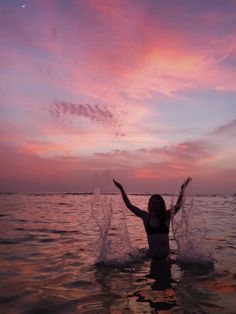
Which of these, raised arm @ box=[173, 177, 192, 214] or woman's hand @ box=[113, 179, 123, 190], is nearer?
raised arm @ box=[173, 177, 192, 214]

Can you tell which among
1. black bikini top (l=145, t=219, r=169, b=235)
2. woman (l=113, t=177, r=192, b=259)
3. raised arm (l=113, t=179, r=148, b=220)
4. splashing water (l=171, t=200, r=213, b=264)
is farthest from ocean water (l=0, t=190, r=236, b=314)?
raised arm (l=113, t=179, r=148, b=220)

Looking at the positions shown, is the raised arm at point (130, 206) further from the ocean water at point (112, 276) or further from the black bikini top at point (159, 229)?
the ocean water at point (112, 276)

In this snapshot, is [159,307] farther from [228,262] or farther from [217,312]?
[228,262]

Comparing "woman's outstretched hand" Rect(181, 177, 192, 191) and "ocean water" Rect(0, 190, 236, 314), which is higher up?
"woman's outstretched hand" Rect(181, 177, 192, 191)

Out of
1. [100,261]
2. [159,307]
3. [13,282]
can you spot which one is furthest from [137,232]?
[159,307]

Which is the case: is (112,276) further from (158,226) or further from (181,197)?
(181,197)

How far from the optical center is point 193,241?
430 inches

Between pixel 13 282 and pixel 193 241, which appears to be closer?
pixel 13 282

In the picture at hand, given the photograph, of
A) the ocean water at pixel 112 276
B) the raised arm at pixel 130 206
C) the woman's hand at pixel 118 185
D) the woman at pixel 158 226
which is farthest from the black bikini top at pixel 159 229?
the woman's hand at pixel 118 185

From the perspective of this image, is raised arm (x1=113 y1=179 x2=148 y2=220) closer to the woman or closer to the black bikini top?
the woman

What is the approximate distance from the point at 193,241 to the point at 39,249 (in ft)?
16.0

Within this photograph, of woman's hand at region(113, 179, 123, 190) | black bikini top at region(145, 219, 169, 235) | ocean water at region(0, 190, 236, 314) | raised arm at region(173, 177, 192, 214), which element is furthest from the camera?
woman's hand at region(113, 179, 123, 190)

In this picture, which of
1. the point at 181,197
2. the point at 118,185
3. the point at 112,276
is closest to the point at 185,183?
the point at 181,197

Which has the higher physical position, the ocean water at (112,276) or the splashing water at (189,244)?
the splashing water at (189,244)
